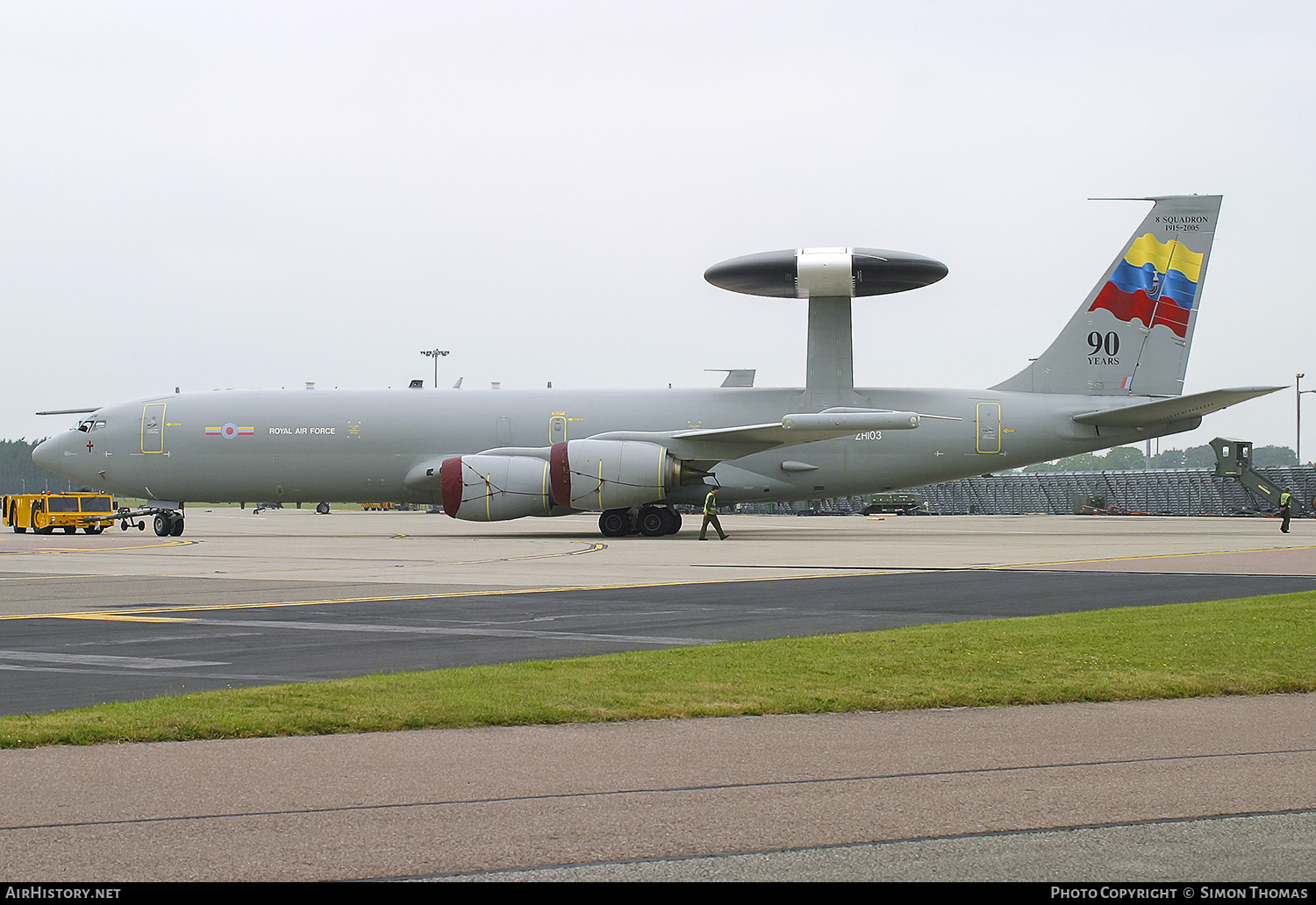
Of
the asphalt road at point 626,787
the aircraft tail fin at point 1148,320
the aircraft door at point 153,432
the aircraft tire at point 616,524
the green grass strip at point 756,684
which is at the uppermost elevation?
the aircraft tail fin at point 1148,320

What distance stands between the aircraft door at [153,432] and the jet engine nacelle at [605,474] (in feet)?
39.7

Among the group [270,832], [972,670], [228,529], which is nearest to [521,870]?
[270,832]

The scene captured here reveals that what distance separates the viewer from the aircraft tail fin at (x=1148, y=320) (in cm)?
3566

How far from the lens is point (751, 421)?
34.9m

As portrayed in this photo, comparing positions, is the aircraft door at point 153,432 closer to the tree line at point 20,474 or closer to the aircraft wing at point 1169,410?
the aircraft wing at point 1169,410

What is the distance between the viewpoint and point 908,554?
2502 cm

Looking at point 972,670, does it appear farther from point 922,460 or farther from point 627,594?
point 922,460

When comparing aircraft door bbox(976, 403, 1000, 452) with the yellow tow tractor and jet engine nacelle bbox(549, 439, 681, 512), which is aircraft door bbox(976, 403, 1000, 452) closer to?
jet engine nacelle bbox(549, 439, 681, 512)

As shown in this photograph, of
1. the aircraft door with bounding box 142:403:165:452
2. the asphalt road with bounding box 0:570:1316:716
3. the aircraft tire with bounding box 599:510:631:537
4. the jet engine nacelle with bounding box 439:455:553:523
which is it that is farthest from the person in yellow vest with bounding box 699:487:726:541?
the aircraft door with bounding box 142:403:165:452

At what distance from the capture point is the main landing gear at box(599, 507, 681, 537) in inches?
1346

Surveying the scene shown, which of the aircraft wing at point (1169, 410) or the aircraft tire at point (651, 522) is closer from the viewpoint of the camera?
the aircraft wing at point (1169, 410)

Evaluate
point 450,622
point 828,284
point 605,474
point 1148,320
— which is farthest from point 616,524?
point 450,622

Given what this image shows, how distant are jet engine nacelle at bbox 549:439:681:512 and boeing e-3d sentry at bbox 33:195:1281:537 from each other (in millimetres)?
382

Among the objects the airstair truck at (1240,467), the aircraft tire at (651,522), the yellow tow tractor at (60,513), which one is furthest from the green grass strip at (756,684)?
the airstair truck at (1240,467)
